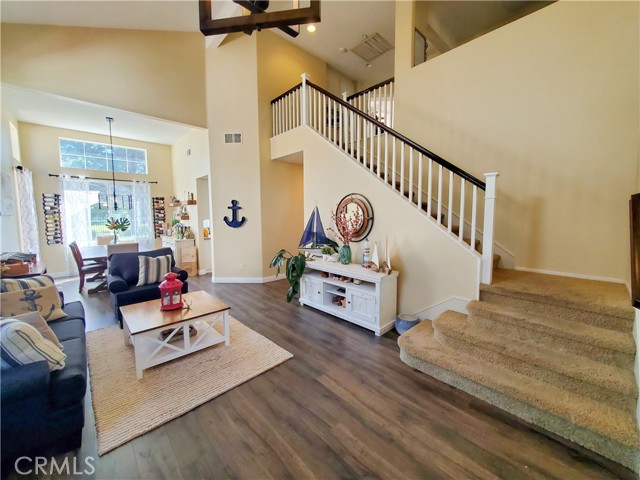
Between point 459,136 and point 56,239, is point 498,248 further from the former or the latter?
point 56,239

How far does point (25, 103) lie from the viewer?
4398 millimetres

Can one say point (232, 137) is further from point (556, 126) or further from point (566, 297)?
point (566, 297)

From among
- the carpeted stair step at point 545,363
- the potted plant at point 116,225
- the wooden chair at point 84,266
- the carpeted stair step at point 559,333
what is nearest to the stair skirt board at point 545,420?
the carpeted stair step at point 545,363

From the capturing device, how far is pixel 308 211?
14.5 ft

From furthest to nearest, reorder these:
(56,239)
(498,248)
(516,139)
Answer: (56,239) → (498,248) → (516,139)

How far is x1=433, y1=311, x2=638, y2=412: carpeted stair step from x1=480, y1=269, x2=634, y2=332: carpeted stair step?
0.35m

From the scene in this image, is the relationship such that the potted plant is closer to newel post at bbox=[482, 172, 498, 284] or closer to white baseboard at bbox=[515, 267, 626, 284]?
newel post at bbox=[482, 172, 498, 284]

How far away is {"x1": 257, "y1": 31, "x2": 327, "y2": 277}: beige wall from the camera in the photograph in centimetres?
507

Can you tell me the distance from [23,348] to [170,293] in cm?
113

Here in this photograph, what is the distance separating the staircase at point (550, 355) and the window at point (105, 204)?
7525 mm

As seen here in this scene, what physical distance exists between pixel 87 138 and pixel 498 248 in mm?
8693

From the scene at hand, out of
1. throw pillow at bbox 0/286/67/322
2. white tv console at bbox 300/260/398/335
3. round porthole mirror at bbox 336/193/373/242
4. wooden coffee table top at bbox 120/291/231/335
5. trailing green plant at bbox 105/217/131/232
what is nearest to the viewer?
throw pillow at bbox 0/286/67/322

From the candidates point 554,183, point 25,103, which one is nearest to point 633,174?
point 554,183

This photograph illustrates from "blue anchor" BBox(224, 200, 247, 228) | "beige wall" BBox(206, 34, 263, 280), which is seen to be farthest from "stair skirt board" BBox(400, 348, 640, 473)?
"blue anchor" BBox(224, 200, 247, 228)
